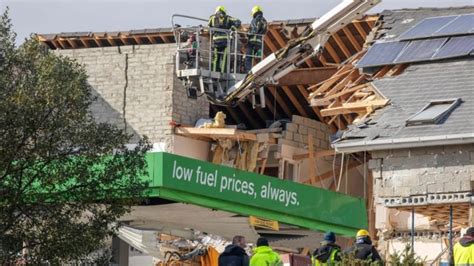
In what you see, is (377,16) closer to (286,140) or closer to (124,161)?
(286,140)

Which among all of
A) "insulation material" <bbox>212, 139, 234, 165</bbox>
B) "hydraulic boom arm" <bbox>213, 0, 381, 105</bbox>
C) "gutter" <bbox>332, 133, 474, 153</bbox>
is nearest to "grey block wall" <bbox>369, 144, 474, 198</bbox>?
"gutter" <bbox>332, 133, 474, 153</bbox>

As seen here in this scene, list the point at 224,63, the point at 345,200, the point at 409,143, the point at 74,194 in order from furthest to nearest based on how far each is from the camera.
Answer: the point at 224,63 → the point at 345,200 → the point at 409,143 → the point at 74,194

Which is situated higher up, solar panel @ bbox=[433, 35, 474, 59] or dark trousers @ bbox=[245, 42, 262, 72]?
dark trousers @ bbox=[245, 42, 262, 72]

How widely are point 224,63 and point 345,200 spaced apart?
5527mm

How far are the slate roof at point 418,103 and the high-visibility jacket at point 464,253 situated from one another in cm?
859

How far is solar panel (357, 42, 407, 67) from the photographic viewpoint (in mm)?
40938

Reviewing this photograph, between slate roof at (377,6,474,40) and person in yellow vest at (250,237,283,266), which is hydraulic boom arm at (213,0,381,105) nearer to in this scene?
slate roof at (377,6,474,40)

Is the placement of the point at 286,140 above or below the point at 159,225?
above

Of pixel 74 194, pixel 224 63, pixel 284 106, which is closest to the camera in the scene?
pixel 74 194

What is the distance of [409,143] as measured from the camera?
3569cm

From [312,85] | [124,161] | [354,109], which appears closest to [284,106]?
[312,85]

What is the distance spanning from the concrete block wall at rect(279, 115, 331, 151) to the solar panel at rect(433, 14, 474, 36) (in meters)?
6.54

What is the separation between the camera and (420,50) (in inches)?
1597

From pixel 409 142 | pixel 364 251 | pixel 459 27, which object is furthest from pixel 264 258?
pixel 459 27
